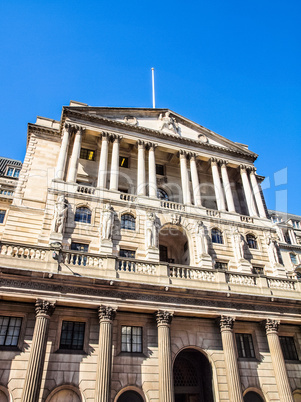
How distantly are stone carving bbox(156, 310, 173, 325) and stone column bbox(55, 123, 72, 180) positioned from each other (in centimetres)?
1450

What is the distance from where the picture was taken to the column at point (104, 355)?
680 inches

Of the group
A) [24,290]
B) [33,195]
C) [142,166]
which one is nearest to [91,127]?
[142,166]

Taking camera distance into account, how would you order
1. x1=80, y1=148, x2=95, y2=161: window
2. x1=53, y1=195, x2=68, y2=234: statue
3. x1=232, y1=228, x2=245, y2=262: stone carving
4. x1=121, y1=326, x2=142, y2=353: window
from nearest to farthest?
x1=121, y1=326, x2=142, y2=353: window
x1=53, y1=195, x2=68, y2=234: statue
x1=232, y1=228, x2=245, y2=262: stone carving
x1=80, y1=148, x2=95, y2=161: window

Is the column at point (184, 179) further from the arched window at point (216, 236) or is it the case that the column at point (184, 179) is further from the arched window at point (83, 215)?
the arched window at point (83, 215)

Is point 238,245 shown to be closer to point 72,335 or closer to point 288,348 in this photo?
point 288,348

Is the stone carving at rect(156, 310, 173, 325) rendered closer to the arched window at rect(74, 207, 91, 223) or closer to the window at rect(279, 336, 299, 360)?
the arched window at rect(74, 207, 91, 223)

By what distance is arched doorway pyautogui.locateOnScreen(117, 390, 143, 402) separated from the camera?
19078 millimetres

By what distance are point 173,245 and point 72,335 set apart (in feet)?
44.5

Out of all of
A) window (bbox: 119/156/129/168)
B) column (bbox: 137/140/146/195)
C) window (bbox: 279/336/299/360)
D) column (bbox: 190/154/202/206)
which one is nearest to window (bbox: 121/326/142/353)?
window (bbox: 279/336/299/360)

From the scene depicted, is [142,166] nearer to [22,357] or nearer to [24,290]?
[24,290]

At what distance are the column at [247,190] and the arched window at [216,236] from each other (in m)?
5.72

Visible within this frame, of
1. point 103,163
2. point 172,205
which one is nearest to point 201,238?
point 172,205

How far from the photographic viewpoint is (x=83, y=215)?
26.8 meters

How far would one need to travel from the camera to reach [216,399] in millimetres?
20281
